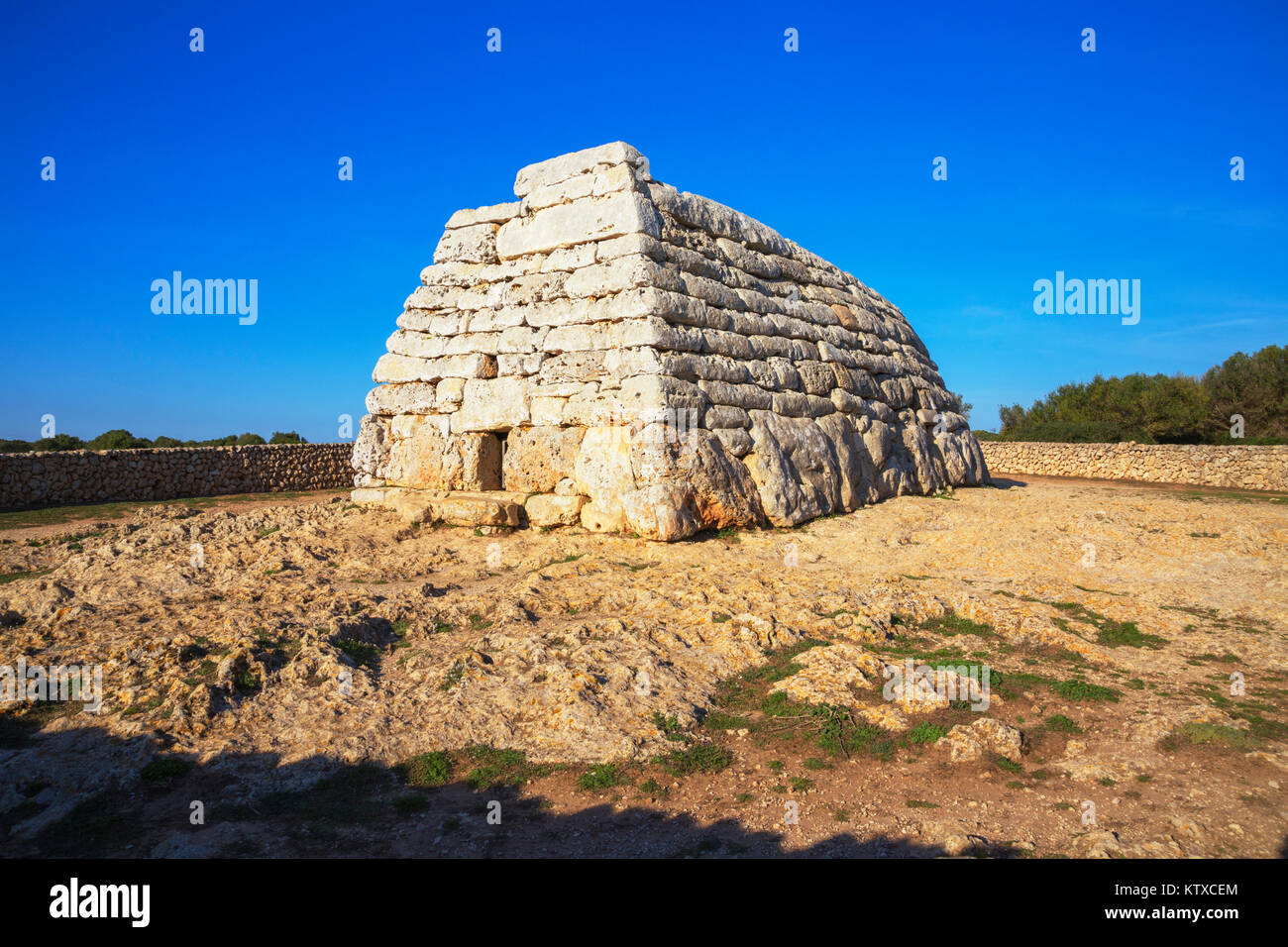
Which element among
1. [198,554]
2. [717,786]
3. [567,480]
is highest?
[567,480]

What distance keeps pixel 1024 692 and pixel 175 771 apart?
18.1 feet

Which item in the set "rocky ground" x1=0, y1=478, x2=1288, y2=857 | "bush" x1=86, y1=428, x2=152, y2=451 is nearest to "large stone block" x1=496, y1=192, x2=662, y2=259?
"rocky ground" x1=0, y1=478, x2=1288, y2=857

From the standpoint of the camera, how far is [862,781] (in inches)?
168

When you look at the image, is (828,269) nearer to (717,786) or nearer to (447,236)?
(447,236)

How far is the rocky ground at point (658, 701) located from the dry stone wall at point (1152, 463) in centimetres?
1568

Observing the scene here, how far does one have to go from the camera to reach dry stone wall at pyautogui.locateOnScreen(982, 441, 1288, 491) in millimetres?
20844

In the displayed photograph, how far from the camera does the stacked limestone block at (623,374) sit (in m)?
9.20

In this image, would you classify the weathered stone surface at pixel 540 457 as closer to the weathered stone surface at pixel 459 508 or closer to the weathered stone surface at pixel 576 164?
the weathered stone surface at pixel 459 508

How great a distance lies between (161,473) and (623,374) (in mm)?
14510

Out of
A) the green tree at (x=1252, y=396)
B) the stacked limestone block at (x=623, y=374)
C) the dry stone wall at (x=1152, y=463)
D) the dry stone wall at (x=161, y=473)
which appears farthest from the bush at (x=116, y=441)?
the green tree at (x=1252, y=396)

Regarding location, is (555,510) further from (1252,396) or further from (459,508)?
(1252,396)

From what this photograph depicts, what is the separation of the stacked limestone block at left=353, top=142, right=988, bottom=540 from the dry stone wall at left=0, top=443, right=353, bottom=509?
7.80m

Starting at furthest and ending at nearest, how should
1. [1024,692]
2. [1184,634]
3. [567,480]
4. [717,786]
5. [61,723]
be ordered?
[567,480], [1184,634], [1024,692], [61,723], [717,786]

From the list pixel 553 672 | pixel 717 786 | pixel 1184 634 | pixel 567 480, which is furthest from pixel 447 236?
pixel 1184 634
